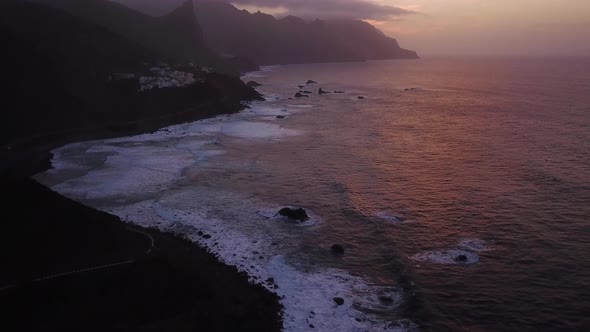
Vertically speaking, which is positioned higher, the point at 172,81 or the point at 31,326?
the point at 172,81

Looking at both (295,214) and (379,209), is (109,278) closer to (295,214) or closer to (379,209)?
(295,214)

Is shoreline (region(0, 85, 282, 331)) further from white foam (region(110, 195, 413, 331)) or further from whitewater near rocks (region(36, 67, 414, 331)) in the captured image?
whitewater near rocks (region(36, 67, 414, 331))

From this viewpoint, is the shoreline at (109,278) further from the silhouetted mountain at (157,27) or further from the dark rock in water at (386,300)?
the silhouetted mountain at (157,27)

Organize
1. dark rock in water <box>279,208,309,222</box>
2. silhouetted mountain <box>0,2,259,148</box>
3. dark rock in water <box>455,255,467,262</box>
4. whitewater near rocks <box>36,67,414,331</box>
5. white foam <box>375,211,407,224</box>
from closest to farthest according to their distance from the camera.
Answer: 1. whitewater near rocks <box>36,67,414,331</box>
2. dark rock in water <box>455,255,467,262</box>
3. dark rock in water <box>279,208,309,222</box>
4. white foam <box>375,211,407,224</box>
5. silhouetted mountain <box>0,2,259,148</box>

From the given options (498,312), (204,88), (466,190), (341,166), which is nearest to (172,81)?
(204,88)

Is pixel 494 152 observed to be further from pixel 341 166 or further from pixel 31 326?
pixel 31 326

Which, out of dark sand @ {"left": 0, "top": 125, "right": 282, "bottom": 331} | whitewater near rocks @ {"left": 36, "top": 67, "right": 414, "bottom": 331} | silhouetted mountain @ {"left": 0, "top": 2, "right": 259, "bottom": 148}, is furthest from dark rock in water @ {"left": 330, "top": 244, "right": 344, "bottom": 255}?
silhouetted mountain @ {"left": 0, "top": 2, "right": 259, "bottom": 148}
